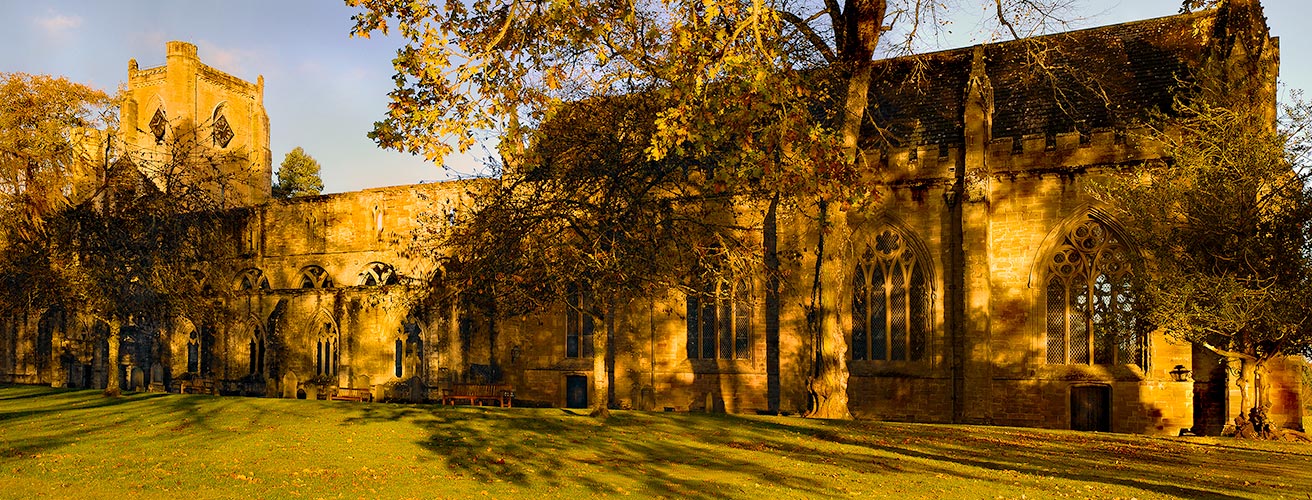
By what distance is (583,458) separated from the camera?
15.1 m

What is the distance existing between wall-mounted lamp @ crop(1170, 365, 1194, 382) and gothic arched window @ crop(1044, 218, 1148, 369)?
26.9 inches

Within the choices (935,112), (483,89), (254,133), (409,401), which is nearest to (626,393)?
(409,401)

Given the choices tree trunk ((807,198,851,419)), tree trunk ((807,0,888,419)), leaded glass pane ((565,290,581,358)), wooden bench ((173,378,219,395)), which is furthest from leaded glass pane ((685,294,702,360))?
wooden bench ((173,378,219,395))

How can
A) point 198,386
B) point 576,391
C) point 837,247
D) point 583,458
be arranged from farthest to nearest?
1. point 198,386
2. point 576,391
3. point 837,247
4. point 583,458

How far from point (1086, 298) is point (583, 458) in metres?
15.5

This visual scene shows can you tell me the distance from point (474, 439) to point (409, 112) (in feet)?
24.0

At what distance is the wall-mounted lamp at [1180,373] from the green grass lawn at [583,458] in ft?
14.0

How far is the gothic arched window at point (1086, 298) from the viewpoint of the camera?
990 inches

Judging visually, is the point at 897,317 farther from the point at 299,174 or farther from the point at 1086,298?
the point at 299,174

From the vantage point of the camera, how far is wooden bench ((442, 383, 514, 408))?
29562mm

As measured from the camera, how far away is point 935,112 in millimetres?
29500

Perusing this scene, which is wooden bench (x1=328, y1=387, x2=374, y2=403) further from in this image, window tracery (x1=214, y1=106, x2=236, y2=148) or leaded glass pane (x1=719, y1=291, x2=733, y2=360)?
window tracery (x1=214, y1=106, x2=236, y2=148)

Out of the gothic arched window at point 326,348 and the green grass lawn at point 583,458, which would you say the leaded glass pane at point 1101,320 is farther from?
the gothic arched window at point 326,348

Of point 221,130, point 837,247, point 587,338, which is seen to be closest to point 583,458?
point 837,247
